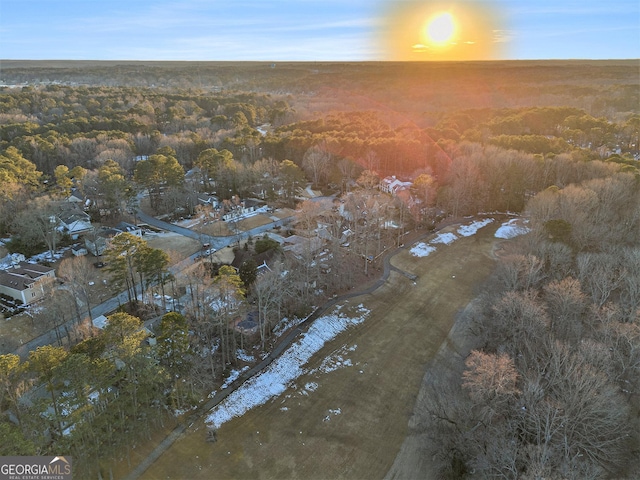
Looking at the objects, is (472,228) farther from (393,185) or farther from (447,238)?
(393,185)

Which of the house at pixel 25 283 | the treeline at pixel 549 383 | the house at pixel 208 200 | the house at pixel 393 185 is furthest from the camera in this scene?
the house at pixel 393 185

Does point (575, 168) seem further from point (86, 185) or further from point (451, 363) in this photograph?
point (86, 185)

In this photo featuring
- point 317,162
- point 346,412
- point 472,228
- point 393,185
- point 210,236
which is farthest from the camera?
point 317,162

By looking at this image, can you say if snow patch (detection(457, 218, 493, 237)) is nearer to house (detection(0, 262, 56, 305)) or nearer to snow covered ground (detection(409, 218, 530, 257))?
snow covered ground (detection(409, 218, 530, 257))

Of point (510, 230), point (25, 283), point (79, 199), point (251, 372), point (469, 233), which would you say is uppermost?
point (79, 199)

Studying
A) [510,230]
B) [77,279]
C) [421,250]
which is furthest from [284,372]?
[510,230]

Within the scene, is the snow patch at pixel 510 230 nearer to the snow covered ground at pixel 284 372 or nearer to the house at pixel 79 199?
the snow covered ground at pixel 284 372

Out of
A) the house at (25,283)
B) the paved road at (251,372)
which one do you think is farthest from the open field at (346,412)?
the house at (25,283)
